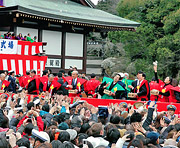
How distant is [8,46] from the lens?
14938 millimetres

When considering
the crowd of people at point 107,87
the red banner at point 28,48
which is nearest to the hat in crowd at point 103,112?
the crowd of people at point 107,87

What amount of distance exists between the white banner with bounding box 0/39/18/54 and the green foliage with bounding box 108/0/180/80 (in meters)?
9.74

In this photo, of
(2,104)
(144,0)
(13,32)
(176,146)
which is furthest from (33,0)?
(176,146)

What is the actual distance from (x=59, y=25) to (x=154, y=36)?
7499mm

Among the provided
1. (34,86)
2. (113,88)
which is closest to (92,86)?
(113,88)

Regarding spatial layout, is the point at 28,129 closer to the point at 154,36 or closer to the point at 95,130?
the point at 95,130

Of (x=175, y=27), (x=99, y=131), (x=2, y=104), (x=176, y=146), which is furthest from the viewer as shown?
(x=175, y=27)

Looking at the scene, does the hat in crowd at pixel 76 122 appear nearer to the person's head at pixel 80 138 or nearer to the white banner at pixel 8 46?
the person's head at pixel 80 138

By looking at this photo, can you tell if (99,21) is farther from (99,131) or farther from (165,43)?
(99,131)

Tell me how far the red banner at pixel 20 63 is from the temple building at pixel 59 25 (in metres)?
2.02

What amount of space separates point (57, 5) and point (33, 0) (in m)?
1.47

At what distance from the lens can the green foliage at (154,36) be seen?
846 inches

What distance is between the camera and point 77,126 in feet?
17.7

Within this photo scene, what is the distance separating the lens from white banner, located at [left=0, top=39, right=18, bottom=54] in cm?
1480
